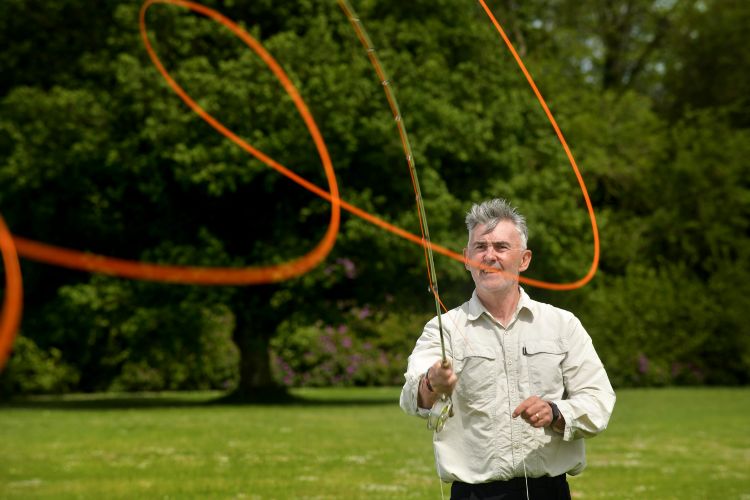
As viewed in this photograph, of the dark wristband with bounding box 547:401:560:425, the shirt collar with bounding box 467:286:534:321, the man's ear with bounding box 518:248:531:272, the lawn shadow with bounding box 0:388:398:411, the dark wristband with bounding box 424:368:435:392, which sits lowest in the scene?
the lawn shadow with bounding box 0:388:398:411

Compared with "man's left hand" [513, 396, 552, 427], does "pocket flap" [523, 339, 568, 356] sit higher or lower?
higher

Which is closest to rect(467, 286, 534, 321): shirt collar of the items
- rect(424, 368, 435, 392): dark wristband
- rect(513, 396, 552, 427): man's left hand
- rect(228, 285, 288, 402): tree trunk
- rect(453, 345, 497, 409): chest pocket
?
rect(453, 345, 497, 409): chest pocket

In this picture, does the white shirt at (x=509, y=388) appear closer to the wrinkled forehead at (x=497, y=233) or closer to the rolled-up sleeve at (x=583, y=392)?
the rolled-up sleeve at (x=583, y=392)

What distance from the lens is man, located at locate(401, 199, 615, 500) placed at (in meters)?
4.71

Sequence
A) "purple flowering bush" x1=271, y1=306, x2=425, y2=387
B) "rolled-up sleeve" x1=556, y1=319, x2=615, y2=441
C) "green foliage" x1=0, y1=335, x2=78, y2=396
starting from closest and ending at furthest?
"rolled-up sleeve" x1=556, y1=319, x2=615, y2=441 < "green foliage" x1=0, y1=335, x2=78, y2=396 < "purple flowering bush" x1=271, y1=306, x2=425, y2=387

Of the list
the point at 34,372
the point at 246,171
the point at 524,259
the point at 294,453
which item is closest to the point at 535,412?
the point at 524,259

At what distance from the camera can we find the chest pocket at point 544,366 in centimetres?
479

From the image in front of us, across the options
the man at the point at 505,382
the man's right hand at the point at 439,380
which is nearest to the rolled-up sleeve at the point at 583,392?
the man at the point at 505,382

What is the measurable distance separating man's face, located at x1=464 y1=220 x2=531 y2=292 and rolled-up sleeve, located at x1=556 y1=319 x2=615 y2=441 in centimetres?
34

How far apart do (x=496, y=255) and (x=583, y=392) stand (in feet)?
2.03

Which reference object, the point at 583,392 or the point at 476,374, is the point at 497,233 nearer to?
the point at 476,374

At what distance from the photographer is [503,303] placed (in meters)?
4.86

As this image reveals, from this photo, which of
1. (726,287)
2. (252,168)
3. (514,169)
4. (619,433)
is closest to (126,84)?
(252,168)

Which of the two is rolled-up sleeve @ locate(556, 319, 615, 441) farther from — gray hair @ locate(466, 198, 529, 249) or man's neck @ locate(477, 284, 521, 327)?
gray hair @ locate(466, 198, 529, 249)
